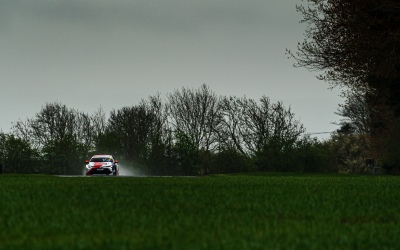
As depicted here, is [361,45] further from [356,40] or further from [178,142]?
[178,142]

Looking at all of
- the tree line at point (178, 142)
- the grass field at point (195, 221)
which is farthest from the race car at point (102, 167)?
the grass field at point (195, 221)

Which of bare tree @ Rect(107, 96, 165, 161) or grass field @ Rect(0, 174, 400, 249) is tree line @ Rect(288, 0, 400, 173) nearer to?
grass field @ Rect(0, 174, 400, 249)

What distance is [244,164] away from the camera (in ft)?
244

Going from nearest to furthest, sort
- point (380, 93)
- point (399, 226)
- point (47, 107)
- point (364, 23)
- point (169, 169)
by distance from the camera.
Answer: point (399, 226) → point (364, 23) → point (380, 93) → point (169, 169) → point (47, 107)

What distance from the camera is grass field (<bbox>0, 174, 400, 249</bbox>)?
8109 mm

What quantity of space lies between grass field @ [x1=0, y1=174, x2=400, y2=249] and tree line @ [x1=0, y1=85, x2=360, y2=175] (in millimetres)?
56782

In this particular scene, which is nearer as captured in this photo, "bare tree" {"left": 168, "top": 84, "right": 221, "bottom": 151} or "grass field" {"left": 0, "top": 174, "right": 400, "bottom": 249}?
"grass field" {"left": 0, "top": 174, "right": 400, "bottom": 249}

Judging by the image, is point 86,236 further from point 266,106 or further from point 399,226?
point 266,106

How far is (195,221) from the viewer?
10.2 m

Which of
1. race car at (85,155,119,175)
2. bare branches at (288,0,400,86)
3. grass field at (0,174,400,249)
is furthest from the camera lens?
race car at (85,155,119,175)

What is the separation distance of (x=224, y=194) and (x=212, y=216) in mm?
4621

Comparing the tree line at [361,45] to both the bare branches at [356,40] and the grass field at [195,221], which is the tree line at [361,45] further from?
the grass field at [195,221]

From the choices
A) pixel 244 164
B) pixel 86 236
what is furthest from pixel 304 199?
pixel 244 164

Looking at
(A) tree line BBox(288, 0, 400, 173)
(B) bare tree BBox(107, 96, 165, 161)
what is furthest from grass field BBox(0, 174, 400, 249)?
(B) bare tree BBox(107, 96, 165, 161)
